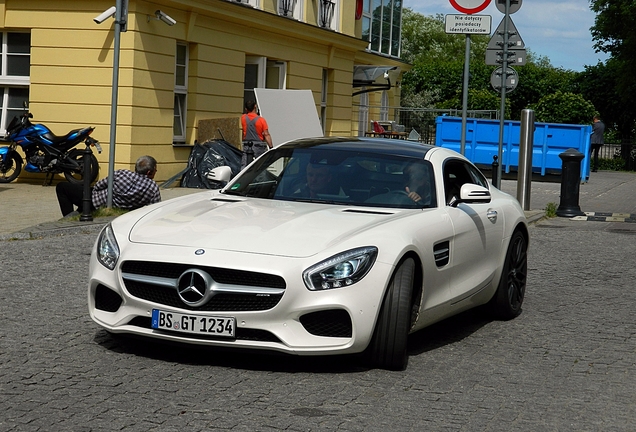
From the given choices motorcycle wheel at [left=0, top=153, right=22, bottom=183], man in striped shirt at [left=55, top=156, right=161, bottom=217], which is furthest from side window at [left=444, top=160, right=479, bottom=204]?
motorcycle wheel at [left=0, top=153, right=22, bottom=183]

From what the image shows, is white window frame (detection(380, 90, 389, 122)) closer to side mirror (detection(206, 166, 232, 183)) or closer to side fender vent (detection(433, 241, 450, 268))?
side mirror (detection(206, 166, 232, 183))

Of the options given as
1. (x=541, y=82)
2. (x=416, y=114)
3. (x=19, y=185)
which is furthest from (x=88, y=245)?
(x=541, y=82)

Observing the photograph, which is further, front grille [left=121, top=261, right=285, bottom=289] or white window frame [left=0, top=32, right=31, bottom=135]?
white window frame [left=0, top=32, right=31, bottom=135]

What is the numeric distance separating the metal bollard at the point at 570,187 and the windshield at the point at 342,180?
36.2ft

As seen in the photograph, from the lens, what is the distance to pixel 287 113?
22766mm

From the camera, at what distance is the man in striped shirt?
38.1 feet

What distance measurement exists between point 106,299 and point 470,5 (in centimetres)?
820

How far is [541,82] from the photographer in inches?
2228

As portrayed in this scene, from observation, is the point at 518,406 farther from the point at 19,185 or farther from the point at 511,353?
the point at 19,185

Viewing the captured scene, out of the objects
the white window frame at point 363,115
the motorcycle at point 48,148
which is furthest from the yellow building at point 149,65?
the white window frame at point 363,115

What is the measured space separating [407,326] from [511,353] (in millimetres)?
1081

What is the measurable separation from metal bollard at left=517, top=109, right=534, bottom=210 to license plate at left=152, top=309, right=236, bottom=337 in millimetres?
12712

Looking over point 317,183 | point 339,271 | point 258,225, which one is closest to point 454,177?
point 317,183

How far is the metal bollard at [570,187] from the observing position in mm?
17781
